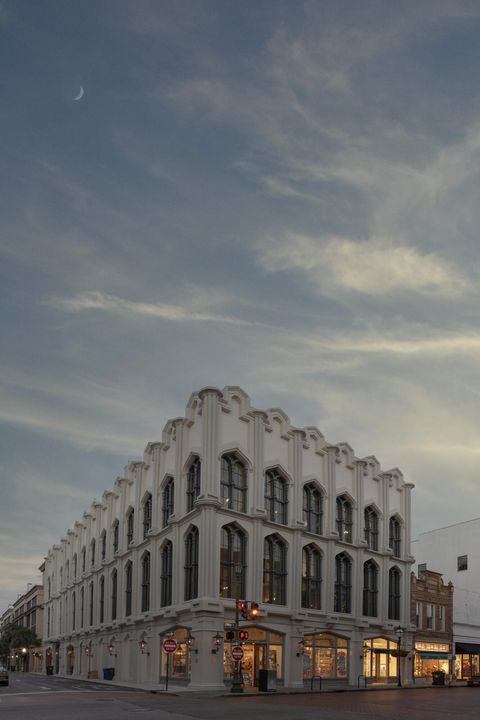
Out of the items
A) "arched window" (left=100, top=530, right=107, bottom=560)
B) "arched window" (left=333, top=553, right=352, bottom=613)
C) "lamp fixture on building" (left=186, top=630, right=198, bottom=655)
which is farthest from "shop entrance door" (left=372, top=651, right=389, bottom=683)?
"arched window" (left=100, top=530, right=107, bottom=560)

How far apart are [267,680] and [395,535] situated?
2204 cm

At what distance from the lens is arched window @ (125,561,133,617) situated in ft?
194

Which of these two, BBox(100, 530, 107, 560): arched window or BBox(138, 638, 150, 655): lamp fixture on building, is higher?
BBox(100, 530, 107, 560): arched window

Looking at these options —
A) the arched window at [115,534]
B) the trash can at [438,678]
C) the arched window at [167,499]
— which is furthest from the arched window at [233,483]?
the arched window at [115,534]

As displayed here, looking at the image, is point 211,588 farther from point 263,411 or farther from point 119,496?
point 119,496

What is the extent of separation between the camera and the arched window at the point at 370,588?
181 ft

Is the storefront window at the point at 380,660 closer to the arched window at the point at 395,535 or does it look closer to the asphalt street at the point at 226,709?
the arched window at the point at 395,535

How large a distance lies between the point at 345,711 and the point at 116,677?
122ft

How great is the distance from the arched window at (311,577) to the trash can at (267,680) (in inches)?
262

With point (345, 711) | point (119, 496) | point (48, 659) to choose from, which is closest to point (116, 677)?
point (119, 496)

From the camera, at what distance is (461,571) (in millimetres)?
78750

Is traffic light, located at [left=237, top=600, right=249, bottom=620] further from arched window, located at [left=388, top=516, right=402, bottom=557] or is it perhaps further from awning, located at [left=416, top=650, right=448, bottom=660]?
awning, located at [left=416, top=650, right=448, bottom=660]

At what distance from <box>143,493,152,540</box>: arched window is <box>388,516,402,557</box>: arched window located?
723 inches

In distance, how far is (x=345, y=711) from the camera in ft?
87.9
